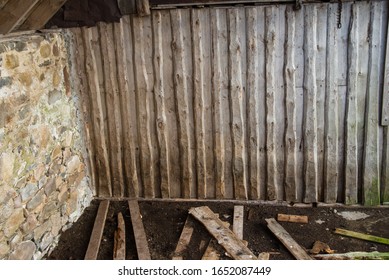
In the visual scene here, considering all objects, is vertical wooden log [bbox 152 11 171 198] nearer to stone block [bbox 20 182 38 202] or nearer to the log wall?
the log wall

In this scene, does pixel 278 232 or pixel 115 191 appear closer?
pixel 278 232

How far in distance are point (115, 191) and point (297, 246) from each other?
2.35 metres

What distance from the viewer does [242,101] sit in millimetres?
4730

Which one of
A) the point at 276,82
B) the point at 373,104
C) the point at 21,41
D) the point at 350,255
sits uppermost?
the point at 21,41

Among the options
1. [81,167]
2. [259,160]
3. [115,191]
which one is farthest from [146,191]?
[259,160]

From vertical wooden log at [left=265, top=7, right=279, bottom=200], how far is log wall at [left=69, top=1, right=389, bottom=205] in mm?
11

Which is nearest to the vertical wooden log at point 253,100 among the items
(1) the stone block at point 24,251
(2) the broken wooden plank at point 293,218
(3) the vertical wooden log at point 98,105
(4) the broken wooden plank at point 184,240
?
(2) the broken wooden plank at point 293,218

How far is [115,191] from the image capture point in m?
5.25

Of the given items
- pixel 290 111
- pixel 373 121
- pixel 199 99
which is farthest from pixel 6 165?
pixel 373 121

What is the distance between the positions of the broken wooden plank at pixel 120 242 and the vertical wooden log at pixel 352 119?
2.61 meters

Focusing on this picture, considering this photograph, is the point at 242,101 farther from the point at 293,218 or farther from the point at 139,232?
the point at 139,232

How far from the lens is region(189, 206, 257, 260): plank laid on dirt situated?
4047mm

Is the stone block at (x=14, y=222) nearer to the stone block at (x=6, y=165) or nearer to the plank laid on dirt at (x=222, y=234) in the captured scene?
the stone block at (x=6, y=165)

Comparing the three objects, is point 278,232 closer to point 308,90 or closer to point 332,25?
point 308,90
